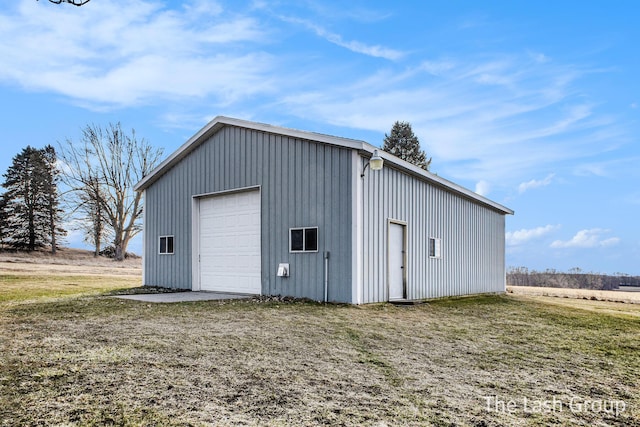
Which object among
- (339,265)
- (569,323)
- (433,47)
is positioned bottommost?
(569,323)

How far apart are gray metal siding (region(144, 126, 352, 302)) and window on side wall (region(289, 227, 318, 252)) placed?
117 millimetres

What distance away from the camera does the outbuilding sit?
30.2ft

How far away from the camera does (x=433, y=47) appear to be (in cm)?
948

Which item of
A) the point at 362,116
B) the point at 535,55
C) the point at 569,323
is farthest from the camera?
the point at 362,116

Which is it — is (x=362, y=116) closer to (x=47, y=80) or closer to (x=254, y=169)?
(x=254, y=169)

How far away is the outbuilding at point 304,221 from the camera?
30.2ft

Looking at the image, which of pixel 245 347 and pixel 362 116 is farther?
pixel 362 116

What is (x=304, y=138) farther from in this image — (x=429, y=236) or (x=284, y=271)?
(x=429, y=236)

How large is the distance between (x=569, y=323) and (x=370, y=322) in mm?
3505

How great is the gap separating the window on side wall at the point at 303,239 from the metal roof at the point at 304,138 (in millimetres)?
1954

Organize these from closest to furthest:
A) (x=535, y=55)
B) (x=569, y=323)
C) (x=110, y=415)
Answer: (x=110, y=415), (x=569, y=323), (x=535, y=55)

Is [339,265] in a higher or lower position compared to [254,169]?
lower

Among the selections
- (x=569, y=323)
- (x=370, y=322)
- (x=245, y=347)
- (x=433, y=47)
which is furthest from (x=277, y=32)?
(x=569, y=323)

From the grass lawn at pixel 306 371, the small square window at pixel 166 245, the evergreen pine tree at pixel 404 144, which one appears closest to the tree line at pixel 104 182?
the evergreen pine tree at pixel 404 144
